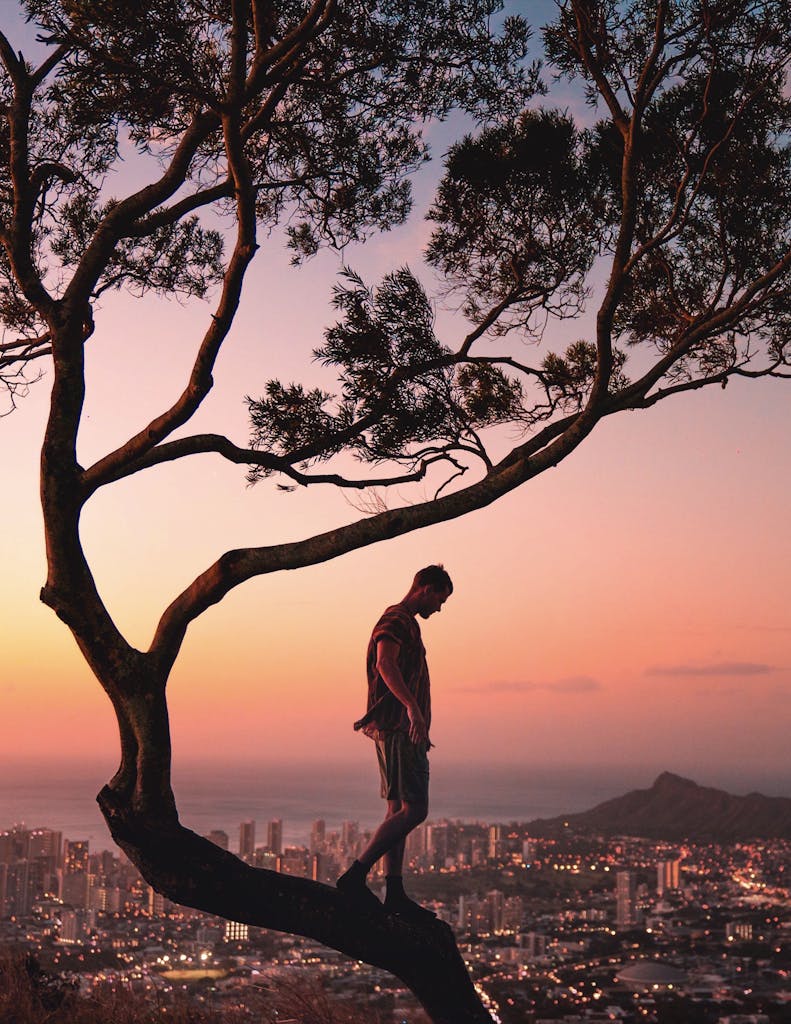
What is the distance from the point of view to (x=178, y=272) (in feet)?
19.9

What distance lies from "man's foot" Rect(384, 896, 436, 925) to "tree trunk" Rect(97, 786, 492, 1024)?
40 mm

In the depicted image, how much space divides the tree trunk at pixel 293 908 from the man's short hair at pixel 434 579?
55.8 inches

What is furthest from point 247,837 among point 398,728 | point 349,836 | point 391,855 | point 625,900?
point 398,728

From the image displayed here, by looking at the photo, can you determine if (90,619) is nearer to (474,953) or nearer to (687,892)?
(474,953)

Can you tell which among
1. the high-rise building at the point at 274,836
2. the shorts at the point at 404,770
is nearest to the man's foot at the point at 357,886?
the shorts at the point at 404,770

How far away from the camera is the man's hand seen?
4645 mm

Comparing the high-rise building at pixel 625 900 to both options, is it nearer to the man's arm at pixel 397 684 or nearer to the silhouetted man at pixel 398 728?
the silhouetted man at pixel 398 728

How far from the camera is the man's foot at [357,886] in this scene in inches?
181

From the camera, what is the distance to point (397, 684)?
4684 millimetres

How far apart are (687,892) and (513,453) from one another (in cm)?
1320

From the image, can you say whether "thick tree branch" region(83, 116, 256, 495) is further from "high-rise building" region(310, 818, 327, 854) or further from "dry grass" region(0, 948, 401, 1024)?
"high-rise building" region(310, 818, 327, 854)

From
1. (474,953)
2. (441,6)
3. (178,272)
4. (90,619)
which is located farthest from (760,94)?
(474,953)

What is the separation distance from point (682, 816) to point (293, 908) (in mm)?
18397

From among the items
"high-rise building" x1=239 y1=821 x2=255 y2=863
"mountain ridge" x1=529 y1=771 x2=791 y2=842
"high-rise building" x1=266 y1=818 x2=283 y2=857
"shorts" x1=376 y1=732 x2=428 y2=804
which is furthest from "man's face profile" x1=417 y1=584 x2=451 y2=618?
"mountain ridge" x1=529 y1=771 x2=791 y2=842
